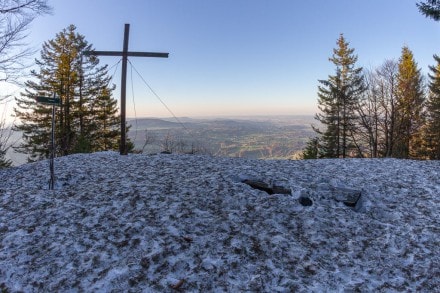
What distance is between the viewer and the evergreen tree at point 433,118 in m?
24.2

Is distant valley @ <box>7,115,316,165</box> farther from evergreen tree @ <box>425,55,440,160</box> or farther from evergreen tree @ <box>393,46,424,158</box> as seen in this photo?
evergreen tree @ <box>425,55,440,160</box>

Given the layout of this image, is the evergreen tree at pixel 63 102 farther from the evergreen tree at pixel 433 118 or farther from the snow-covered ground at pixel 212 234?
the evergreen tree at pixel 433 118

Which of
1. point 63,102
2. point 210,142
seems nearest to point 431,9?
point 63,102

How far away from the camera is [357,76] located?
82.3 ft

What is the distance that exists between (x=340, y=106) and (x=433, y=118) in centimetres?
904

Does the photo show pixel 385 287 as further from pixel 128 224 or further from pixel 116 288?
pixel 128 224

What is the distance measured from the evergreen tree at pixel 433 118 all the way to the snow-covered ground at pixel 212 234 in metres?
20.4

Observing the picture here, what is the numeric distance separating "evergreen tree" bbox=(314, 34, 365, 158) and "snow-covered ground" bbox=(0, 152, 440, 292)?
17.2 m

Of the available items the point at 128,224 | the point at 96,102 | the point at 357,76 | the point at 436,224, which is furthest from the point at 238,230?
the point at 357,76

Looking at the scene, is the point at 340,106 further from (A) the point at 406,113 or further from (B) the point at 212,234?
(B) the point at 212,234

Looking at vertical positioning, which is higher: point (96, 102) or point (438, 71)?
point (438, 71)

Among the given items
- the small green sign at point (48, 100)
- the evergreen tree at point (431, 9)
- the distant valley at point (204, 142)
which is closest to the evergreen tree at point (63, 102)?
the distant valley at point (204, 142)

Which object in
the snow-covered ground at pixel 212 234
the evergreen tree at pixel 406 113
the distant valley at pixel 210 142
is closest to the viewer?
A: the snow-covered ground at pixel 212 234

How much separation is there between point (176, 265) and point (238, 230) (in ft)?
5.61
